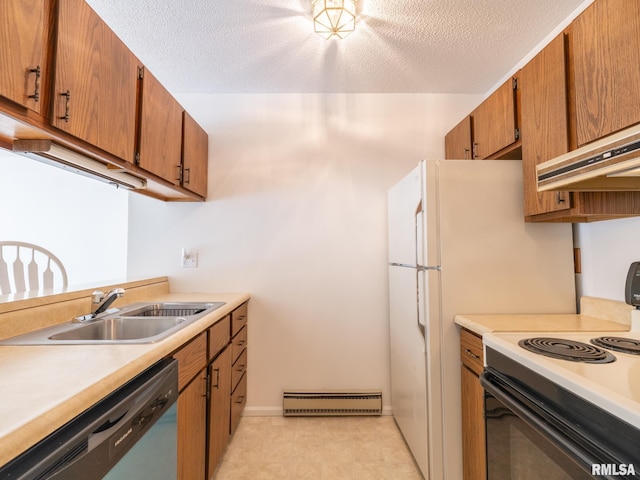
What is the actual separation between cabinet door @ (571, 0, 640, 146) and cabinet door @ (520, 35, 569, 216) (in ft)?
0.23

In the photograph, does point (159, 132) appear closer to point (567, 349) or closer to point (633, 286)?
point (567, 349)

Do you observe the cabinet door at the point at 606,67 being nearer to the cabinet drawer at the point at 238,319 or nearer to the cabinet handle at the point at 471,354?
the cabinet handle at the point at 471,354

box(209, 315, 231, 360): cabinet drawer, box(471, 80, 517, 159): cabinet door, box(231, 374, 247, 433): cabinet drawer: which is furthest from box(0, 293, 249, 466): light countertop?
box(471, 80, 517, 159): cabinet door

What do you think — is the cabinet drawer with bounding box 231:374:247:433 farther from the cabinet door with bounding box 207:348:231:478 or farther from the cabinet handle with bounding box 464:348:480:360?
the cabinet handle with bounding box 464:348:480:360

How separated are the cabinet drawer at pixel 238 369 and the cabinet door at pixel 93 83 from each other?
1407mm

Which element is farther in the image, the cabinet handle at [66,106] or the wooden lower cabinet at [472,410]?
the wooden lower cabinet at [472,410]

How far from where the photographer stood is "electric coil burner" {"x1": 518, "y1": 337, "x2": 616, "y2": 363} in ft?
3.26

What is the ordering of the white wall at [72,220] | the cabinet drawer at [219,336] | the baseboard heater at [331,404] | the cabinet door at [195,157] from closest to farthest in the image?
1. the cabinet drawer at [219,336]
2. the cabinet door at [195,157]
3. the baseboard heater at [331,404]
4. the white wall at [72,220]

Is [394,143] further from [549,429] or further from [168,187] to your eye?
[549,429]

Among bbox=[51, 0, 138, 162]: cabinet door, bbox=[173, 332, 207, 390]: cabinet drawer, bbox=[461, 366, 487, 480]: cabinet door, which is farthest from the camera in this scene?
bbox=[461, 366, 487, 480]: cabinet door

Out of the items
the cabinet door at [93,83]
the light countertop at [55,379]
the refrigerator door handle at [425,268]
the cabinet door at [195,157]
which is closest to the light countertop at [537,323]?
the refrigerator door handle at [425,268]

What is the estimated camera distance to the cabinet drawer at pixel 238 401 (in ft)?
6.65

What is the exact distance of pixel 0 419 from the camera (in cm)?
59

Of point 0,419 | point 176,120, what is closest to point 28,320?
point 0,419
